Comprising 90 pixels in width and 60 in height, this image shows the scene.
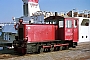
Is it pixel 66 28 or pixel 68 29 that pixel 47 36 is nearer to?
pixel 66 28

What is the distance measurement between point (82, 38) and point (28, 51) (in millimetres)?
12110

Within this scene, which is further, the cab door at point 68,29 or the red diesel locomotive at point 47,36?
the cab door at point 68,29

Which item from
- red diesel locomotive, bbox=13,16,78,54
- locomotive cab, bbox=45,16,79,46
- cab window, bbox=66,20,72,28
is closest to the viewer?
red diesel locomotive, bbox=13,16,78,54

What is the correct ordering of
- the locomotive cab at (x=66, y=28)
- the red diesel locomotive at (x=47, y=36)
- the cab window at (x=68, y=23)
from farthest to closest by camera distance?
1. the cab window at (x=68, y=23)
2. the locomotive cab at (x=66, y=28)
3. the red diesel locomotive at (x=47, y=36)

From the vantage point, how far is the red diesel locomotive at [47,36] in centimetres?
1369

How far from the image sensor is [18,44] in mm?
13938

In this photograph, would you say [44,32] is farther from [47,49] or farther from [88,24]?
[88,24]

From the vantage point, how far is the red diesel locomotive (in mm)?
13688

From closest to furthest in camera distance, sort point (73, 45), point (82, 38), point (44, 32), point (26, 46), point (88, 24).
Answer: point (26, 46), point (44, 32), point (73, 45), point (82, 38), point (88, 24)

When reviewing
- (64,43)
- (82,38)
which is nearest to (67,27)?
(64,43)

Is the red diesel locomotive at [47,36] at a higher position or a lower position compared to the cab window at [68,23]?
lower

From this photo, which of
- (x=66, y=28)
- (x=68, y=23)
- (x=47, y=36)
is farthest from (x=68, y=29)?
(x=47, y=36)

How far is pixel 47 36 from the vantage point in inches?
594

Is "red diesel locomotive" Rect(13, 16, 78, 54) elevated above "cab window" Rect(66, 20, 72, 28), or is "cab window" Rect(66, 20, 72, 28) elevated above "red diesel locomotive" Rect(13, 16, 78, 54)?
"cab window" Rect(66, 20, 72, 28)
